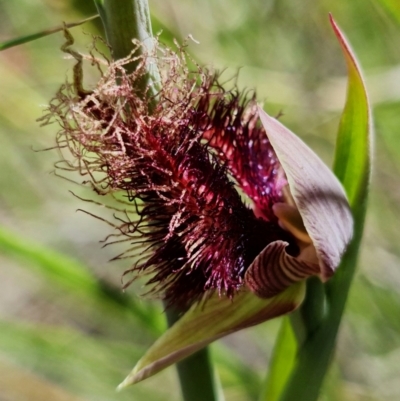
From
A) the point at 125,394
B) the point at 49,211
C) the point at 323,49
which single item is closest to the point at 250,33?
the point at 323,49

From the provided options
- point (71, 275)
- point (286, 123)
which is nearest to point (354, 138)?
point (71, 275)

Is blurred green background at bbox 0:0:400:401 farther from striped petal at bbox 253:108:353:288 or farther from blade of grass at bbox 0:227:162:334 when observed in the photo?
striped petal at bbox 253:108:353:288

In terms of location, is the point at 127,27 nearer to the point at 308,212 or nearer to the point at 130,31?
the point at 130,31

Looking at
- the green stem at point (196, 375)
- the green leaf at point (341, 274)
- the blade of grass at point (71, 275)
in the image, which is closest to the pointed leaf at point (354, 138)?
the green leaf at point (341, 274)

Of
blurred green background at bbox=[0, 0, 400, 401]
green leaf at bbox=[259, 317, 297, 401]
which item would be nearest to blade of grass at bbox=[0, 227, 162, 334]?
blurred green background at bbox=[0, 0, 400, 401]

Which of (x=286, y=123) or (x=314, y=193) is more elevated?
(x=286, y=123)
